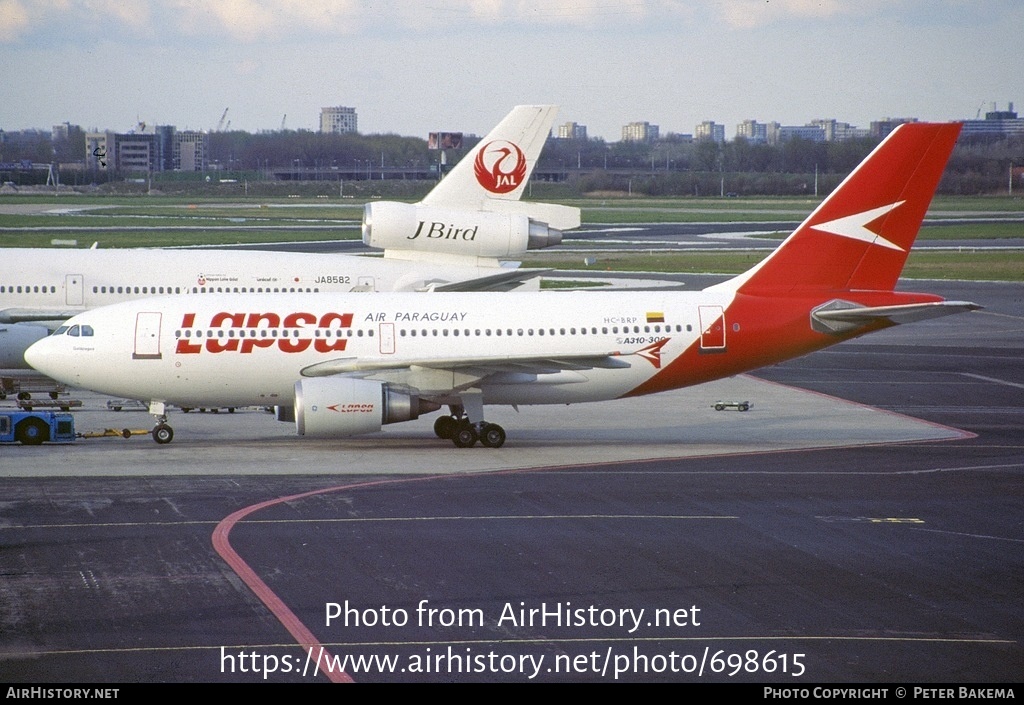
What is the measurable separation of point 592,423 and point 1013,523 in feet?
47.2

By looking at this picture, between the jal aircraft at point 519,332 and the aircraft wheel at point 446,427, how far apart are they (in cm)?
5

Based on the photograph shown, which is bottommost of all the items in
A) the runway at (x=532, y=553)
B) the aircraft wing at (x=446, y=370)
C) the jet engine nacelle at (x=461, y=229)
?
the runway at (x=532, y=553)

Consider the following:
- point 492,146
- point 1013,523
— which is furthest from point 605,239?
point 1013,523

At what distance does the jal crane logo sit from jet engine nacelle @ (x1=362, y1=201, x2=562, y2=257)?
3.08 feet

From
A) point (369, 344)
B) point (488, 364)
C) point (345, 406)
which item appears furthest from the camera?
point (369, 344)

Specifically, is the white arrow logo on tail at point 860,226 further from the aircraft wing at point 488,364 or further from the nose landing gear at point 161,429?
the nose landing gear at point 161,429

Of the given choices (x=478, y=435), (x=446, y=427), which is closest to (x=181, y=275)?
(x=446, y=427)

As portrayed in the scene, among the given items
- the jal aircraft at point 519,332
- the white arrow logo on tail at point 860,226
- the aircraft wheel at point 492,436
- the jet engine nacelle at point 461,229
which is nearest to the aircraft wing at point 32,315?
the jal aircraft at point 519,332

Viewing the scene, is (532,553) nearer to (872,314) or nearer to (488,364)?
(488,364)

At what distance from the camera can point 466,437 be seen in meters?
33.8

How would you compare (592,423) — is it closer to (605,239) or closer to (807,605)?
(807,605)

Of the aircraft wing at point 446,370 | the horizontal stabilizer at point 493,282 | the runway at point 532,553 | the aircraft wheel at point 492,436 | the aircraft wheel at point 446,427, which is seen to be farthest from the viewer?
the horizontal stabilizer at point 493,282

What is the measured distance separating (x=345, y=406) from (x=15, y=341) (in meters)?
13.9

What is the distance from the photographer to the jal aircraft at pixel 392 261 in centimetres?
4425
